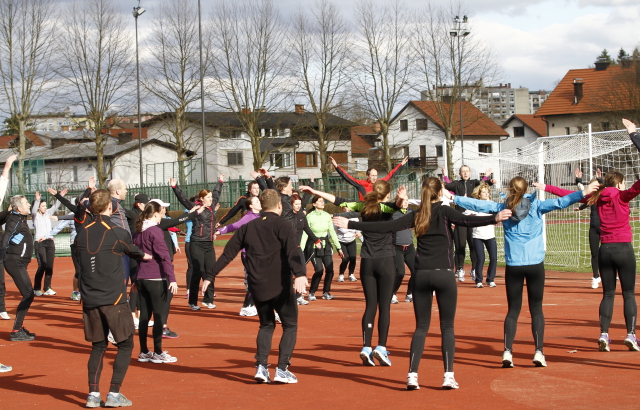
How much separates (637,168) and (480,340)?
13.2m

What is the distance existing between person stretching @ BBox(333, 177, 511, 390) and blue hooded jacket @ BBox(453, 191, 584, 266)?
555 millimetres

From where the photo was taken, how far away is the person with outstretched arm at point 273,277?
6.90 m

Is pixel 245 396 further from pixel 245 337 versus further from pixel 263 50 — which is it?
pixel 263 50

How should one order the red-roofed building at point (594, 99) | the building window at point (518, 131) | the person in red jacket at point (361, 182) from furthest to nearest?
the building window at point (518, 131), the red-roofed building at point (594, 99), the person in red jacket at point (361, 182)

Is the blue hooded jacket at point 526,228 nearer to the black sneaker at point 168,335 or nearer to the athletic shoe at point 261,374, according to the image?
the athletic shoe at point 261,374

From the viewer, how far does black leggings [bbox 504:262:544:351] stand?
722cm

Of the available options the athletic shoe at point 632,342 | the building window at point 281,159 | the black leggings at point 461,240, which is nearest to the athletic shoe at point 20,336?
the athletic shoe at point 632,342

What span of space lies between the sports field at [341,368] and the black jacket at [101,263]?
3.31ft

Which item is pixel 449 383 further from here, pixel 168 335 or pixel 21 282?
pixel 21 282

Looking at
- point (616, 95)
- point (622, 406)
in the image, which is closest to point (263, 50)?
point (616, 95)

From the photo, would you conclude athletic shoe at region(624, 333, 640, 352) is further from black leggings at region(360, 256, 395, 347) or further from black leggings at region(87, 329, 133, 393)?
black leggings at region(87, 329, 133, 393)

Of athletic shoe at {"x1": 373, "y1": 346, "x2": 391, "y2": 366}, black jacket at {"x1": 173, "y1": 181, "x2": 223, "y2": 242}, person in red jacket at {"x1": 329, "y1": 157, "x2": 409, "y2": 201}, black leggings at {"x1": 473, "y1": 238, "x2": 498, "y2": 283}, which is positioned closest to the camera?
athletic shoe at {"x1": 373, "y1": 346, "x2": 391, "y2": 366}

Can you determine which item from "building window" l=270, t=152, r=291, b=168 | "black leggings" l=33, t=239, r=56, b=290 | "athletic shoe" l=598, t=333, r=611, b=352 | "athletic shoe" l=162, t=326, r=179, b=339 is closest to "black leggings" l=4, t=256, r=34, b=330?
"athletic shoe" l=162, t=326, r=179, b=339

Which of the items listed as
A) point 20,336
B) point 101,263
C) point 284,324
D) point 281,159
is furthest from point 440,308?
point 281,159
